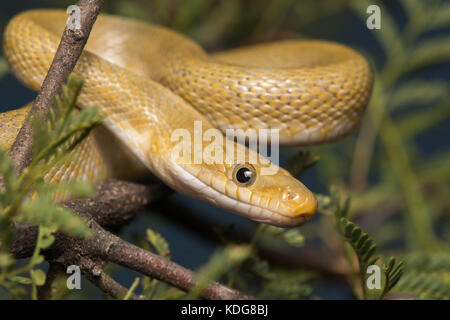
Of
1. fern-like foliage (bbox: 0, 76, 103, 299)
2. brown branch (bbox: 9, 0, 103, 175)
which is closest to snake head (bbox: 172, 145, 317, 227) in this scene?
brown branch (bbox: 9, 0, 103, 175)

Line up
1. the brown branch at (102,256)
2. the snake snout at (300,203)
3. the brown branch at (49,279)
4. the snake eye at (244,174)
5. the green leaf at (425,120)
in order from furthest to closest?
1. the green leaf at (425,120)
2. the snake eye at (244,174)
3. the snake snout at (300,203)
4. the brown branch at (49,279)
5. the brown branch at (102,256)

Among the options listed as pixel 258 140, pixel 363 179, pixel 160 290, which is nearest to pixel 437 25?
pixel 363 179

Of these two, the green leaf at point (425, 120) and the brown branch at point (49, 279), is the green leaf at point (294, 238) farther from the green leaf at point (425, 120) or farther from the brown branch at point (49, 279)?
the green leaf at point (425, 120)

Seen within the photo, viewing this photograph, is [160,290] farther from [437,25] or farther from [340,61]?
[437,25]

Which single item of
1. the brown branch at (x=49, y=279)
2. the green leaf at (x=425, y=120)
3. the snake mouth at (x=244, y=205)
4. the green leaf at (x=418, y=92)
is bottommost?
the brown branch at (x=49, y=279)

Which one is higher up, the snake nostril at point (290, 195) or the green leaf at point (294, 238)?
the snake nostril at point (290, 195)

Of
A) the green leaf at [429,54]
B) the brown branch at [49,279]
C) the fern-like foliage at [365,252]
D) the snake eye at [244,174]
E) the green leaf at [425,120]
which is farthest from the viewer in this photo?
the green leaf at [425,120]

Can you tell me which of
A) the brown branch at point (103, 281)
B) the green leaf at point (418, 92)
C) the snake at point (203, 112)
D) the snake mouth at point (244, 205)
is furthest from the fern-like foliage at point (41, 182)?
the green leaf at point (418, 92)
